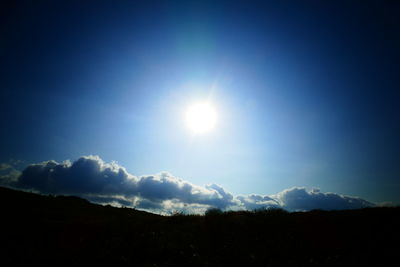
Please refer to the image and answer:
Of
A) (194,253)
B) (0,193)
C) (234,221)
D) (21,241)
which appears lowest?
(194,253)

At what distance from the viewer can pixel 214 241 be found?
9.34 meters

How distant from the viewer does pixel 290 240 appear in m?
8.76

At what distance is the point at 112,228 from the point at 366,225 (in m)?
12.8

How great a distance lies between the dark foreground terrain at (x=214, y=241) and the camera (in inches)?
291

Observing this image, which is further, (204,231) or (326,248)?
(204,231)

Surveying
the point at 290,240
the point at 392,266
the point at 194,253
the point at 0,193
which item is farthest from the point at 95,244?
the point at 0,193

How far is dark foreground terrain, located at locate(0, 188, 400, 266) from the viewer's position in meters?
7.40

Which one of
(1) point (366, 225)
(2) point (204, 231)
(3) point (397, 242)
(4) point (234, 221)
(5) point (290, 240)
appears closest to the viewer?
(3) point (397, 242)

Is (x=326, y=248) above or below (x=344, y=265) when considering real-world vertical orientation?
above

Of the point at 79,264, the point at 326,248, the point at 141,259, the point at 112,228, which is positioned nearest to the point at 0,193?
the point at 112,228

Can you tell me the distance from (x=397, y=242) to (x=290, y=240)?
357cm

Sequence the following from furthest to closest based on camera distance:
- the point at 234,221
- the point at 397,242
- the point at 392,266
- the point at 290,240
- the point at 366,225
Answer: the point at 234,221, the point at 366,225, the point at 290,240, the point at 397,242, the point at 392,266

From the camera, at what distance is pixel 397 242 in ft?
24.0

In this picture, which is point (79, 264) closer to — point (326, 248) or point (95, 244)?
point (95, 244)
